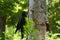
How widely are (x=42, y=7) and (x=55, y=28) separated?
5644 mm

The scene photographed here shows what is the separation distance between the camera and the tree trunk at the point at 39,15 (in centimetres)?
297

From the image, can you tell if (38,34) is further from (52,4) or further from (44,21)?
(52,4)

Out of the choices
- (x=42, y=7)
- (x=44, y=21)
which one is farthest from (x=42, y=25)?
(x=42, y=7)

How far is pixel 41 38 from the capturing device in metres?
2.91

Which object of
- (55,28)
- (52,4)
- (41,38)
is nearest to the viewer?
(41,38)

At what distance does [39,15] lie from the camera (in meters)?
3.00

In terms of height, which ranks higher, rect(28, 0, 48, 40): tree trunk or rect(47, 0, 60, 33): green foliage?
rect(28, 0, 48, 40): tree trunk

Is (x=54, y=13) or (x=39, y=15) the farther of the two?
(x=54, y=13)

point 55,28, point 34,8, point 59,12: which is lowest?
point 55,28

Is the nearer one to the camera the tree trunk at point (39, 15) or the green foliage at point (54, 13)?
the tree trunk at point (39, 15)

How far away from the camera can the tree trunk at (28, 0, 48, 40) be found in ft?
9.75

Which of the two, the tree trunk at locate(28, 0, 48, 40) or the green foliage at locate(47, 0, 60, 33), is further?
the green foliage at locate(47, 0, 60, 33)

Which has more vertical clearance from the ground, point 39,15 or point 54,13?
point 39,15

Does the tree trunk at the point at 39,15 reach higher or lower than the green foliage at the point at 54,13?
higher
